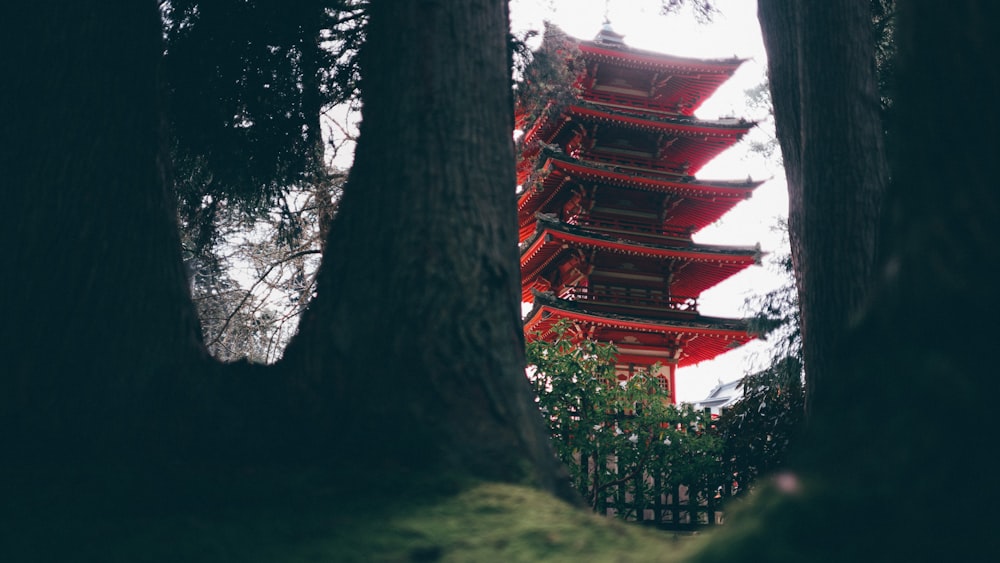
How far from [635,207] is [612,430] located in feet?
39.9

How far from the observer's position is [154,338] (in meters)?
2.79

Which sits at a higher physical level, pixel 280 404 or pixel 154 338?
pixel 154 338

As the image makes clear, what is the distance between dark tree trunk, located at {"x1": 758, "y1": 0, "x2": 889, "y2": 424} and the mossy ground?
313 cm

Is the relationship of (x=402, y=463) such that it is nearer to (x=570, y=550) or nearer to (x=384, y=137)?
(x=570, y=550)

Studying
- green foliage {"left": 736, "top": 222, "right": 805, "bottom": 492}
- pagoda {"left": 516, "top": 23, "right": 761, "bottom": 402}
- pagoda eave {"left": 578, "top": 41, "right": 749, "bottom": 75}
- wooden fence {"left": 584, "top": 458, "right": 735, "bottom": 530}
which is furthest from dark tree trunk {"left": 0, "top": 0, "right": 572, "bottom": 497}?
pagoda eave {"left": 578, "top": 41, "right": 749, "bottom": 75}

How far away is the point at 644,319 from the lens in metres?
19.5

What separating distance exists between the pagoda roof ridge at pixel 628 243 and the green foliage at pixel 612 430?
8019 millimetres

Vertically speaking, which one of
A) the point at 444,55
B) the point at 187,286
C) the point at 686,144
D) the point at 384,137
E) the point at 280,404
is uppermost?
the point at 686,144

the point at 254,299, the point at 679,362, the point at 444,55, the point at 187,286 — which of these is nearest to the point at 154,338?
the point at 187,286

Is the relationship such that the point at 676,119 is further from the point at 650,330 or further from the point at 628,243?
the point at 650,330

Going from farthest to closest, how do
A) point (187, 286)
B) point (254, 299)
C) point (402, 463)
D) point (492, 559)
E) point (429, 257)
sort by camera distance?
point (254, 299), point (187, 286), point (429, 257), point (402, 463), point (492, 559)

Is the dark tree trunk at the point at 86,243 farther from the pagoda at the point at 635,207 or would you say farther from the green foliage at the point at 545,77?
the pagoda at the point at 635,207

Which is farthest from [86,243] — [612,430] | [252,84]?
[612,430]

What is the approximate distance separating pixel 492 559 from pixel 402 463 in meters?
0.61
